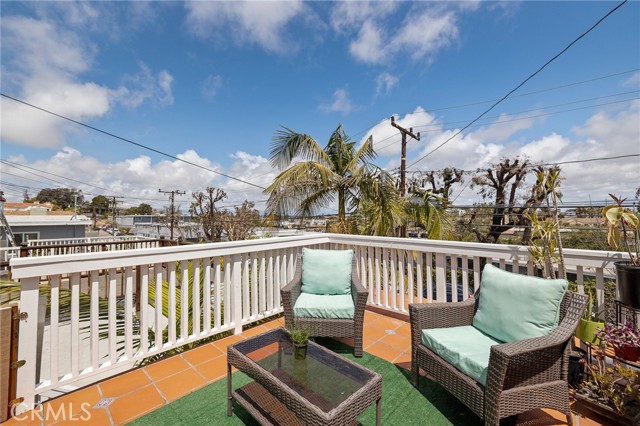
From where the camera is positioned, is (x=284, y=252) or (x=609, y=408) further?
(x=284, y=252)

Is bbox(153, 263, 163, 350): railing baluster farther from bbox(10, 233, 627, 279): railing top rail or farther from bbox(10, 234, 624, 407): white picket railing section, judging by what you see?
bbox(10, 233, 627, 279): railing top rail

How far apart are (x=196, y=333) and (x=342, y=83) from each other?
8.79m

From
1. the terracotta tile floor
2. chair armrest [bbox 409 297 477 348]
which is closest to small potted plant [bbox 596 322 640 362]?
the terracotta tile floor

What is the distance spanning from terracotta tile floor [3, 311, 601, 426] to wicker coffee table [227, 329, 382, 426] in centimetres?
67

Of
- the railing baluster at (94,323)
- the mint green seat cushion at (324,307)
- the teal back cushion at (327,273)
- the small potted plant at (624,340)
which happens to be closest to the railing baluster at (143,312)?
the railing baluster at (94,323)

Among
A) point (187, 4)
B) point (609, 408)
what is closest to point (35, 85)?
point (187, 4)

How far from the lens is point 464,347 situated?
1.79m

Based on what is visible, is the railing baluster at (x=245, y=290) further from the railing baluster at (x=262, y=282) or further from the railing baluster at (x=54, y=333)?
the railing baluster at (x=54, y=333)

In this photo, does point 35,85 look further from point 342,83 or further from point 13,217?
point 13,217

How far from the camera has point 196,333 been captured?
2.79 m

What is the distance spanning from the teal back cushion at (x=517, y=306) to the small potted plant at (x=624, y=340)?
354 millimetres

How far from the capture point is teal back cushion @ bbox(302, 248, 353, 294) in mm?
3004

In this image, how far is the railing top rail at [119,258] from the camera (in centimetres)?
177

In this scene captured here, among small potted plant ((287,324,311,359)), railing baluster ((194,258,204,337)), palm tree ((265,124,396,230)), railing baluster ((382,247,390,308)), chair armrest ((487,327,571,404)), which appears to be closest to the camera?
chair armrest ((487,327,571,404))
